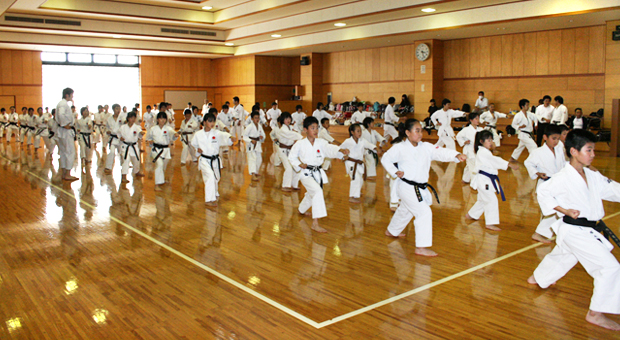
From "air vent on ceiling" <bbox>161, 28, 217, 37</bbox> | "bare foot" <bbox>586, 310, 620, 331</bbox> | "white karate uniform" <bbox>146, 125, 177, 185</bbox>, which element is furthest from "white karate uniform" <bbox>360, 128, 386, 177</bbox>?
"air vent on ceiling" <bbox>161, 28, 217, 37</bbox>

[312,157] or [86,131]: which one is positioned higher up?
[86,131]

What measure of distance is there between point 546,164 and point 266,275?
3.35m

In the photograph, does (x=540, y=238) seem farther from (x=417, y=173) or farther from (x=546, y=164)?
(x=417, y=173)

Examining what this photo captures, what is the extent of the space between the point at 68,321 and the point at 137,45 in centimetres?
1993

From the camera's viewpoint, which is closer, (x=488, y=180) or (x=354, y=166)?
(x=488, y=180)

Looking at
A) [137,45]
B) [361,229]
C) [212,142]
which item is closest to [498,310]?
[361,229]

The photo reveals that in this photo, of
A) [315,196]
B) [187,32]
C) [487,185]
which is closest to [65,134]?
[315,196]

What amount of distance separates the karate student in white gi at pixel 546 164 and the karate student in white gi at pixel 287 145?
13.3 feet

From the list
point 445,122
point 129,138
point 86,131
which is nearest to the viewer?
point 129,138

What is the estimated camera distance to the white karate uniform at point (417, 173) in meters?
5.06

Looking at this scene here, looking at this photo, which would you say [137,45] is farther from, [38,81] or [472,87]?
[472,87]

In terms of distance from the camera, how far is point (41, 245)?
542 centimetres

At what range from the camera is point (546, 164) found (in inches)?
217

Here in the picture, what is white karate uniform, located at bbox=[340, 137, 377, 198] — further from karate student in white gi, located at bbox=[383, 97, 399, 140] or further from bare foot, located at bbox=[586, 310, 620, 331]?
karate student in white gi, located at bbox=[383, 97, 399, 140]
